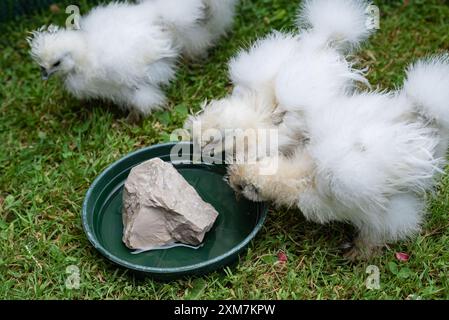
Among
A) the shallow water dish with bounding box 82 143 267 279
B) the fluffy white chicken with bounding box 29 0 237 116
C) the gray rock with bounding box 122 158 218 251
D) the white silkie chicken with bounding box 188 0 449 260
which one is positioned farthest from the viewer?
the fluffy white chicken with bounding box 29 0 237 116

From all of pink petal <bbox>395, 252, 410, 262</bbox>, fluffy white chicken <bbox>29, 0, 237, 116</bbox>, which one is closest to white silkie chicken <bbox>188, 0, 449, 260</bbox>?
pink petal <bbox>395, 252, 410, 262</bbox>

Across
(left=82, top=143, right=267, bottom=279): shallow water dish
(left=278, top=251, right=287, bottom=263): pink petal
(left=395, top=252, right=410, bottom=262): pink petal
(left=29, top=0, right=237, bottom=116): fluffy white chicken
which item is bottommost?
(left=278, top=251, right=287, bottom=263): pink petal

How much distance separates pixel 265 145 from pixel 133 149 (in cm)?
99

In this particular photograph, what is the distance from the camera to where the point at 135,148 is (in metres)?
3.83

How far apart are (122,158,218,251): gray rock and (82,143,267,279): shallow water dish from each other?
72 mm

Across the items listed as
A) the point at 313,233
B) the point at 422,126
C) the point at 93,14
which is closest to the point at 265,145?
the point at 313,233

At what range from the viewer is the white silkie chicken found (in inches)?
108

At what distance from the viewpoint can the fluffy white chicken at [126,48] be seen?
3758mm

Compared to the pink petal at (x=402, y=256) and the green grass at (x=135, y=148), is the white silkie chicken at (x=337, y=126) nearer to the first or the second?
the pink petal at (x=402, y=256)

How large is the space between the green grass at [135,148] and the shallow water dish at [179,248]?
10cm

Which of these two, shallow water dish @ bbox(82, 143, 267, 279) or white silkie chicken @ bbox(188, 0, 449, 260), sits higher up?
white silkie chicken @ bbox(188, 0, 449, 260)

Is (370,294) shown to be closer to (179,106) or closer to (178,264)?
(178,264)

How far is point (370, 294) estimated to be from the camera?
2988 mm

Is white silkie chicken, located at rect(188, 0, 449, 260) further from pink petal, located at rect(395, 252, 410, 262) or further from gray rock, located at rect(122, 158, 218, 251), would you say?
gray rock, located at rect(122, 158, 218, 251)
